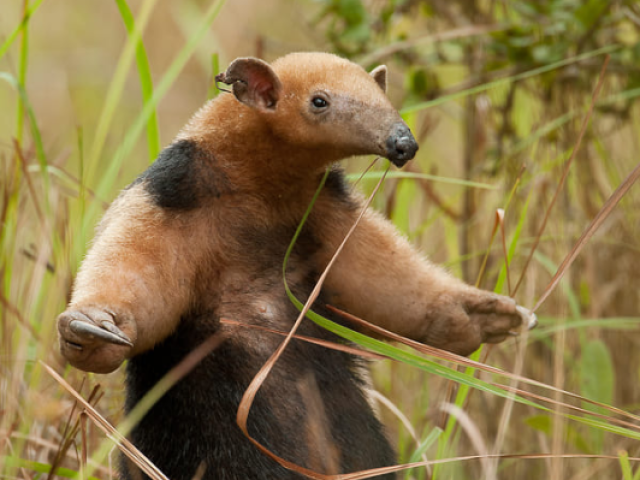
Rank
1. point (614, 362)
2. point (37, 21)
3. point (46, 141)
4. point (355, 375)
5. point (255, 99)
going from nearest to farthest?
point (255, 99)
point (355, 375)
point (614, 362)
point (46, 141)
point (37, 21)

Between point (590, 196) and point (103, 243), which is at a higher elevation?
point (590, 196)

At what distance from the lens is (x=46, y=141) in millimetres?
8359

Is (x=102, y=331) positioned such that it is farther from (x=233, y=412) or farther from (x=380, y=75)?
(x=380, y=75)

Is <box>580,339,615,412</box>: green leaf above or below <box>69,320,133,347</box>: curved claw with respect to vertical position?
above

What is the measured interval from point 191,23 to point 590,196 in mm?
2833

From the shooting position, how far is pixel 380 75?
11.3 feet

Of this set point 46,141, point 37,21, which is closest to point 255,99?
point 46,141

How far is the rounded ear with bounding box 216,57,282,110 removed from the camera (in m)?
3.12

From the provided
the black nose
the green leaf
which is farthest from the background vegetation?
the black nose

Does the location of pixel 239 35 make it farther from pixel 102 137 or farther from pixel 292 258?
pixel 292 258

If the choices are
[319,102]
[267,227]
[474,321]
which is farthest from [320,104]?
[474,321]

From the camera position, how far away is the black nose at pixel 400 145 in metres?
2.92

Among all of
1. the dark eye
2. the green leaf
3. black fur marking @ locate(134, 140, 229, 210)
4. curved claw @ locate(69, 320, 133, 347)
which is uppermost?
the dark eye

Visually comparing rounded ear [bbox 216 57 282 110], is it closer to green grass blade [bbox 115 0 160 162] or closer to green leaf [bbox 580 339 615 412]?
green grass blade [bbox 115 0 160 162]
